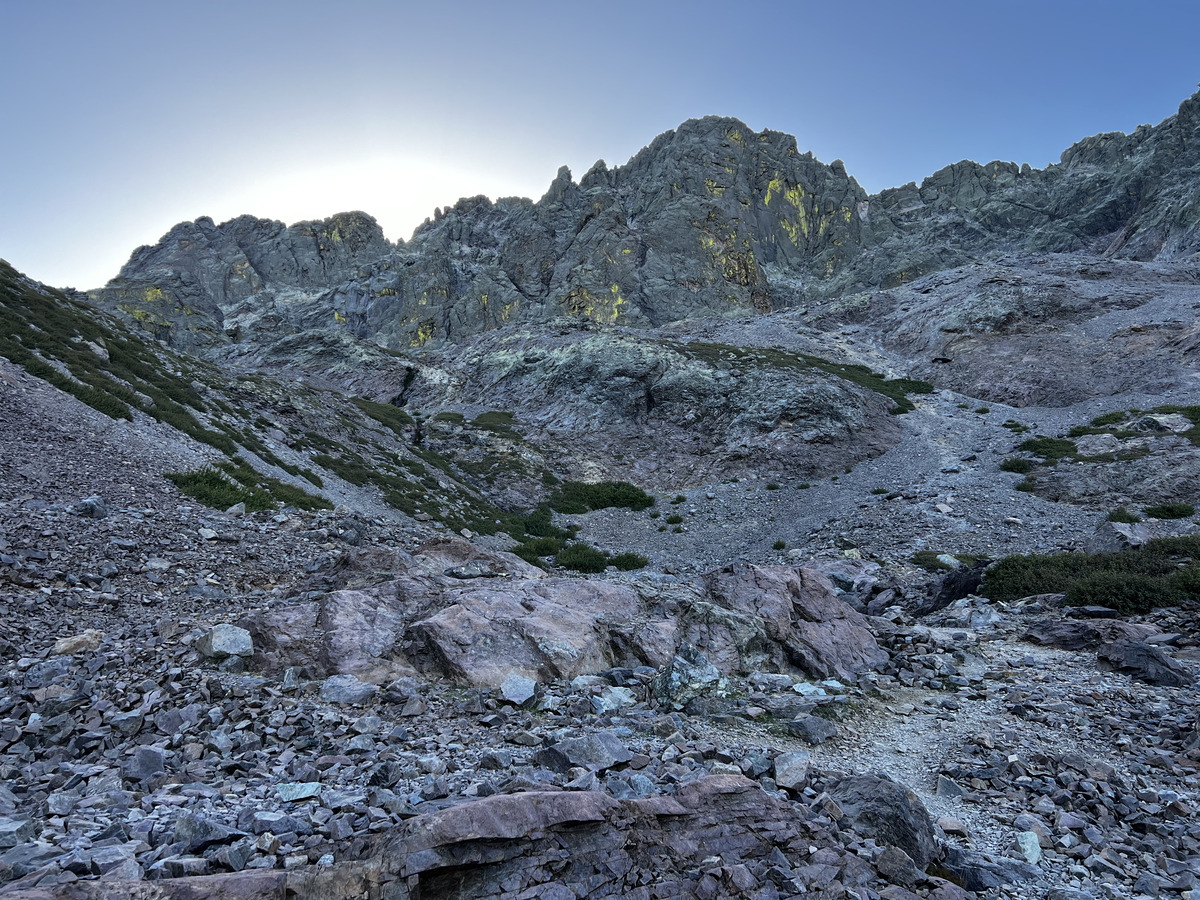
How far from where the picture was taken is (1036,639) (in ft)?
46.9

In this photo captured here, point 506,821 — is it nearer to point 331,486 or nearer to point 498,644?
point 498,644

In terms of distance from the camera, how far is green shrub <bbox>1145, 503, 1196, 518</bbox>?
2498 centimetres

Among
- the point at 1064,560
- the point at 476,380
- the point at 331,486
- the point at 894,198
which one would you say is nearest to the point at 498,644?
the point at 1064,560

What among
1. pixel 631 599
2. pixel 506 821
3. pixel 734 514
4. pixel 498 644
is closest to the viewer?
pixel 506 821

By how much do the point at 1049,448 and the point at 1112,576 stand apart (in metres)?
26.5

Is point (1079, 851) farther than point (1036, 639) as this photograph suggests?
No

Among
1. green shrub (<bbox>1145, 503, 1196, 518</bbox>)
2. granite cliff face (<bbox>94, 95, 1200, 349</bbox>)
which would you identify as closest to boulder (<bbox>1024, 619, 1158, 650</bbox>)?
green shrub (<bbox>1145, 503, 1196, 518</bbox>)

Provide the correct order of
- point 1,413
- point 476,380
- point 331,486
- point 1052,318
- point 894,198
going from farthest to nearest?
point 894,198 → point 476,380 → point 1052,318 → point 331,486 → point 1,413

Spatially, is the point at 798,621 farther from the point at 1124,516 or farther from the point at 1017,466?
the point at 1017,466

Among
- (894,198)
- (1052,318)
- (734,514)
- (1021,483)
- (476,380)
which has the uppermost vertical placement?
(894,198)

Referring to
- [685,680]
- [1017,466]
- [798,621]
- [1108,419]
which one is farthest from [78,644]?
[1108,419]

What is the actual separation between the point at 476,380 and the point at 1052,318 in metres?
64.8

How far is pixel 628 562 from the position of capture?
3106cm

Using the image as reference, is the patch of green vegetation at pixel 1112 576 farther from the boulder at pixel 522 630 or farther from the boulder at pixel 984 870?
the boulder at pixel 522 630
